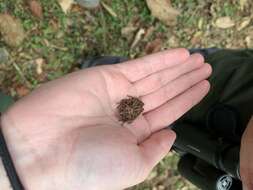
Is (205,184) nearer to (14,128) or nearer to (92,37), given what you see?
(14,128)

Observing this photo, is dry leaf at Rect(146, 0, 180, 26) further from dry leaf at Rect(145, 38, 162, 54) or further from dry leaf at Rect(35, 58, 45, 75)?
dry leaf at Rect(35, 58, 45, 75)

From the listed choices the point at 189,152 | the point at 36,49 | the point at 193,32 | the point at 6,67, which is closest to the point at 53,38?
the point at 36,49

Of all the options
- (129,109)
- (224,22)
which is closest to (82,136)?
(129,109)

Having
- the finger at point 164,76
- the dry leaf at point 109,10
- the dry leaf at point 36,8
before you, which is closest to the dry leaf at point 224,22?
the dry leaf at point 109,10

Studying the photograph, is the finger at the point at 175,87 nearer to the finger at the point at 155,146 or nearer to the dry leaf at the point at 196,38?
the finger at the point at 155,146

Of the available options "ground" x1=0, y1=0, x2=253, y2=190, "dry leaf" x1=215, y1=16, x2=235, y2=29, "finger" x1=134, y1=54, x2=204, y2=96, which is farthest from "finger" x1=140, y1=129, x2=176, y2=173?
"dry leaf" x1=215, y1=16, x2=235, y2=29

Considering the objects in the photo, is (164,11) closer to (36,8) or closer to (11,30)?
(36,8)

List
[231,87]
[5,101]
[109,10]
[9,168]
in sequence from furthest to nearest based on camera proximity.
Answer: [109,10] → [5,101] → [231,87] → [9,168]
